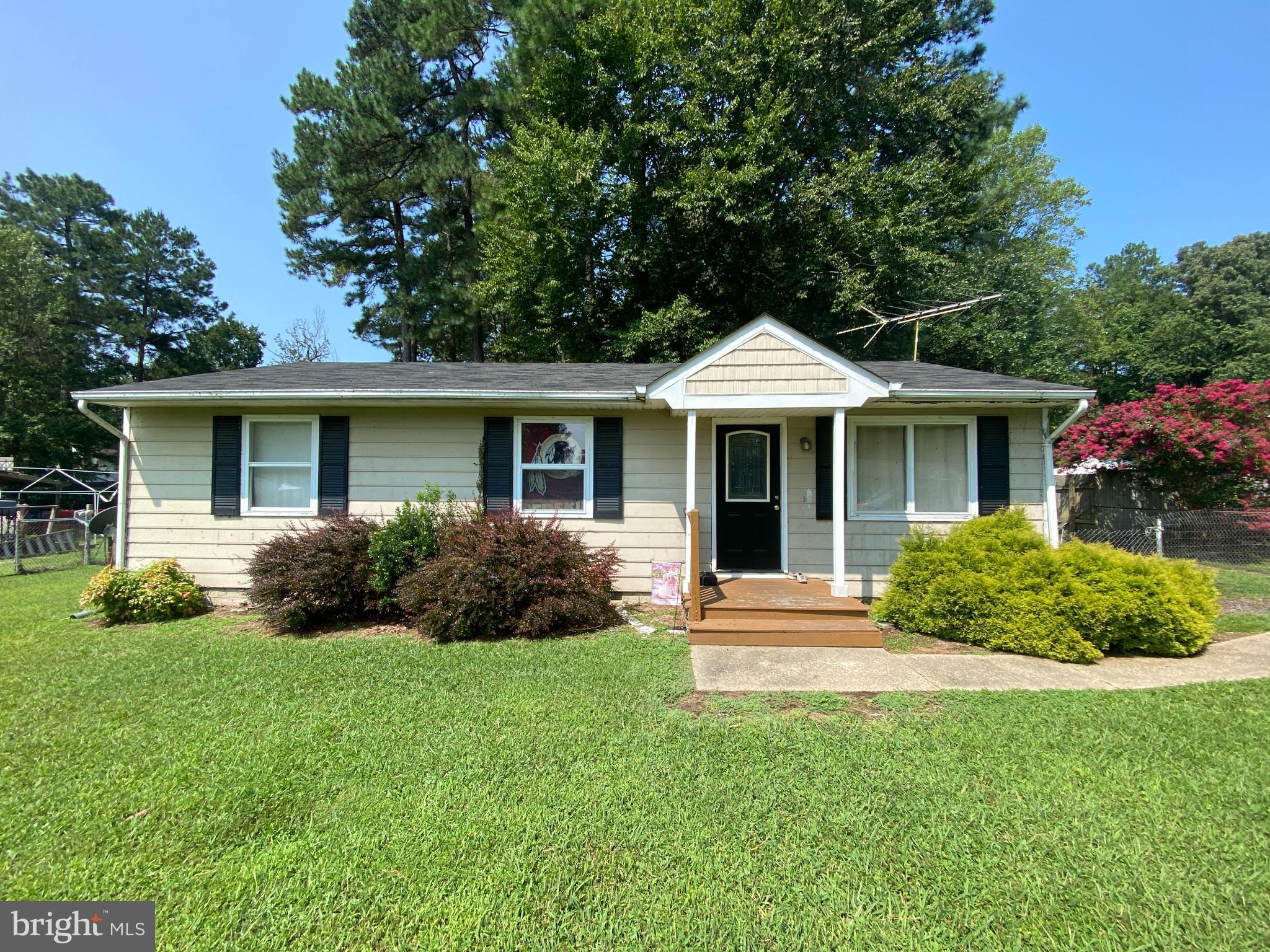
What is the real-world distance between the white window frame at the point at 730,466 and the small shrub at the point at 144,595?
7.40 m

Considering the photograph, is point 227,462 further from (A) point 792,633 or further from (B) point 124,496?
(A) point 792,633

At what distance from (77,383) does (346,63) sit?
20601mm

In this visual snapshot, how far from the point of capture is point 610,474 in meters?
7.30

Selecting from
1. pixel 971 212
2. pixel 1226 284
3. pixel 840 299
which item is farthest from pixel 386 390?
pixel 1226 284

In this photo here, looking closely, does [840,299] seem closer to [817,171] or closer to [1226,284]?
[817,171]

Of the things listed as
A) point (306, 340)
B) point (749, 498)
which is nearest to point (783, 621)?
point (749, 498)

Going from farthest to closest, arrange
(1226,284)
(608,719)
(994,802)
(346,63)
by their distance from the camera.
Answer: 1. (1226,284)
2. (346,63)
3. (608,719)
4. (994,802)

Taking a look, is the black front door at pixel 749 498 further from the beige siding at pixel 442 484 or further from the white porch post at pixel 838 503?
the white porch post at pixel 838 503

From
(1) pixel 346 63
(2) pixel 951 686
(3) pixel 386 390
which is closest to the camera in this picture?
(2) pixel 951 686

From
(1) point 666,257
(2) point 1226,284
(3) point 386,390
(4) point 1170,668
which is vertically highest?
(2) point 1226,284

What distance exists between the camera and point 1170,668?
15.8ft

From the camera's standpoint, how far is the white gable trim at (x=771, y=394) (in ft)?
20.4

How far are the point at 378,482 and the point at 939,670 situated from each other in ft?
23.4

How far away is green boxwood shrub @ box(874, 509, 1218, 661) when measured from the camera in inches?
201
